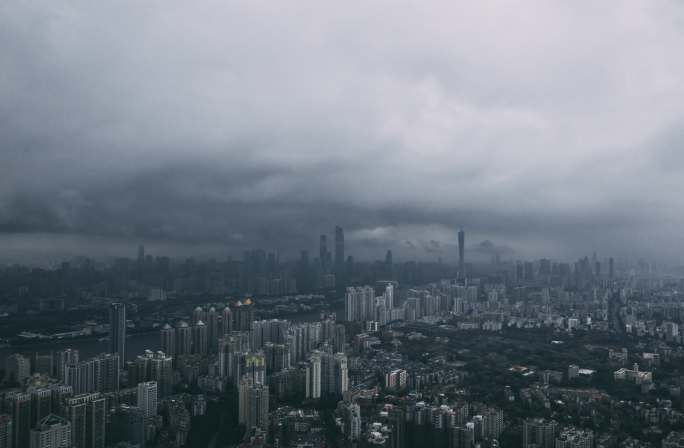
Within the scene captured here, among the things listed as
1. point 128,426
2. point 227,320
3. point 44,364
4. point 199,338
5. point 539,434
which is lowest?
point 539,434

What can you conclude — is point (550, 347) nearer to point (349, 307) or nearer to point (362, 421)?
point (349, 307)

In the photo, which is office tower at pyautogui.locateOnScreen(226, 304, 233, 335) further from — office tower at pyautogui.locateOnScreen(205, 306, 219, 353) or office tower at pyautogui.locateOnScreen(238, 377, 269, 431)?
office tower at pyautogui.locateOnScreen(238, 377, 269, 431)

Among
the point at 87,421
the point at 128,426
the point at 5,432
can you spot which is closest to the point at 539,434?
the point at 128,426

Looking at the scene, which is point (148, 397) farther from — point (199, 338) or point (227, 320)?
point (227, 320)

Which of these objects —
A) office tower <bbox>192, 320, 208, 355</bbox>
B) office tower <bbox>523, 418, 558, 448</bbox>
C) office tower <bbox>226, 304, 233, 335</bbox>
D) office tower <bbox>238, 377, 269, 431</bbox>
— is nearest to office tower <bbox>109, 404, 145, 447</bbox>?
office tower <bbox>238, 377, 269, 431</bbox>

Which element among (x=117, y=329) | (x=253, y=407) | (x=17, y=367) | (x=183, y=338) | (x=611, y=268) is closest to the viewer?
(x=253, y=407)

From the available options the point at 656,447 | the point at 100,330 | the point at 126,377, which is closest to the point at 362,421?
the point at 656,447
